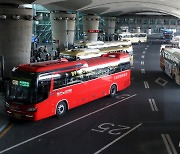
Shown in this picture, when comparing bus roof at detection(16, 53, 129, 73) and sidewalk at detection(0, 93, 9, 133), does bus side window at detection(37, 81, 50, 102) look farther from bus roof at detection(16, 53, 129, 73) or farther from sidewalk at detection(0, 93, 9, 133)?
sidewalk at detection(0, 93, 9, 133)

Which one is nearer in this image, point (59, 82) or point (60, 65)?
point (59, 82)

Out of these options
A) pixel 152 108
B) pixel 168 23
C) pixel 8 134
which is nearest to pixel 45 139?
pixel 8 134

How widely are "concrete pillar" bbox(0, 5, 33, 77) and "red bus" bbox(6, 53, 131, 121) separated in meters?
4.36

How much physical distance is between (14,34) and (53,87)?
6.59 meters

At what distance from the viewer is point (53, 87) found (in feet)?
50.7

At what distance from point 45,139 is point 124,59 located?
467 inches

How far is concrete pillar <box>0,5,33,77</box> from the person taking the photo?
779 inches

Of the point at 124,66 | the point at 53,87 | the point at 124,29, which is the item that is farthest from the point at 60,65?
the point at 124,29

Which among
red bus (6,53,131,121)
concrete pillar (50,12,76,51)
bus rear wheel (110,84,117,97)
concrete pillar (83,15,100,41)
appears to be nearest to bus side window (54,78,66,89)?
red bus (6,53,131,121)

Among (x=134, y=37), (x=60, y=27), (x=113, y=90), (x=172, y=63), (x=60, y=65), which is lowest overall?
(x=113, y=90)

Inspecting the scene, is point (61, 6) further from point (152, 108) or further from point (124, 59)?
point (152, 108)

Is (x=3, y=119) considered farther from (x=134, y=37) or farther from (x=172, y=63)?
(x=134, y=37)

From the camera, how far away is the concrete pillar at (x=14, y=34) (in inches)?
779

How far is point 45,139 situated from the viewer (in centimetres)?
1289
